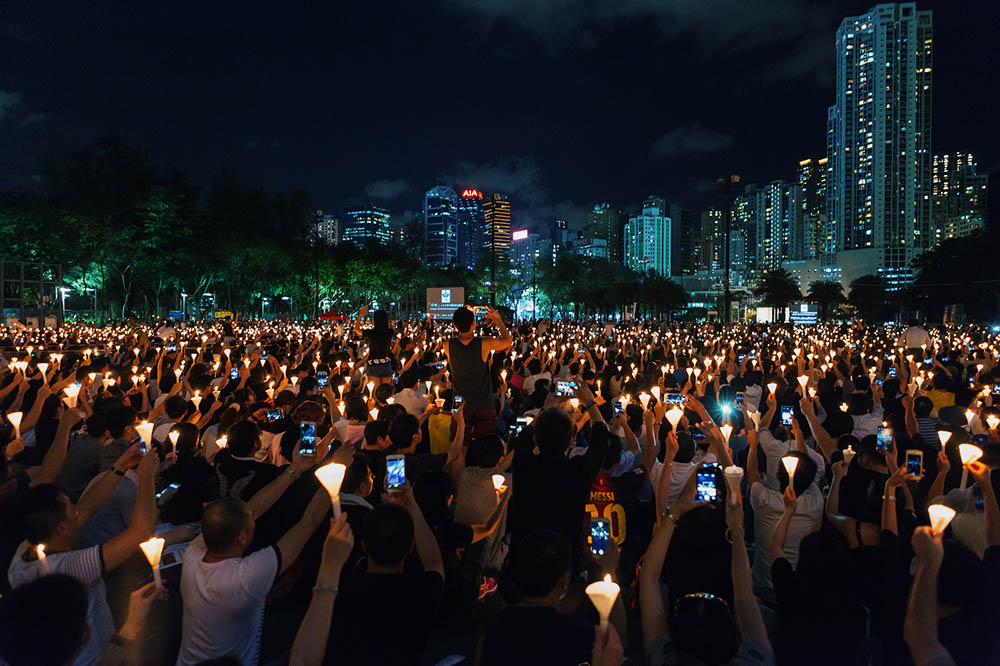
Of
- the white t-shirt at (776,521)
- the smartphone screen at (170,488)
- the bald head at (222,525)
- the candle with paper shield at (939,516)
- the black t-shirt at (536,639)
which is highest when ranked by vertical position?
the candle with paper shield at (939,516)

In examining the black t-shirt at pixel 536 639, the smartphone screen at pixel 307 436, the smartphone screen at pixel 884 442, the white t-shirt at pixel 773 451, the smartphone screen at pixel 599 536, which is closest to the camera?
the black t-shirt at pixel 536 639

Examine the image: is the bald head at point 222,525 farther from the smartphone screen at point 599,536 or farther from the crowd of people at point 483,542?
the smartphone screen at point 599,536

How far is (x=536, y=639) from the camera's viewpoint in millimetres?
2457

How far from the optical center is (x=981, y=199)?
7594 inches

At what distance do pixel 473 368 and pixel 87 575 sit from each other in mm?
4935

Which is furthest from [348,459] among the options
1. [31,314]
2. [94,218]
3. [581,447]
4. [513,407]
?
[94,218]

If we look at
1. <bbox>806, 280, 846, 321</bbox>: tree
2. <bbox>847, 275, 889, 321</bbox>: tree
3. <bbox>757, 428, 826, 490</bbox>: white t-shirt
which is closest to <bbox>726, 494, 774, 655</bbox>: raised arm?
<bbox>757, 428, 826, 490</bbox>: white t-shirt

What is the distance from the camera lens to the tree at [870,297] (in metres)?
88.7

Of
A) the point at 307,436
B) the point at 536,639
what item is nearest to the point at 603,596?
the point at 536,639

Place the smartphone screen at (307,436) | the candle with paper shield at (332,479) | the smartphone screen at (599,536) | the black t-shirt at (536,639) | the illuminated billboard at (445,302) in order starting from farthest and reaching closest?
1. the illuminated billboard at (445,302)
2. the smartphone screen at (307,436)
3. the smartphone screen at (599,536)
4. the candle with paper shield at (332,479)
5. the black t-shirt at (536,639)

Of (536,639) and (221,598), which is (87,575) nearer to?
(221,598)

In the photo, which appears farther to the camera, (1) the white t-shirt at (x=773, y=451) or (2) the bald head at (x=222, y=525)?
(1) the white t-shirt at (x=773, y=451)

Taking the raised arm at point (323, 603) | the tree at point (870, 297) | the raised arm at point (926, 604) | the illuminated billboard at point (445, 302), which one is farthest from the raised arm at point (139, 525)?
the tree at point (870, 297)

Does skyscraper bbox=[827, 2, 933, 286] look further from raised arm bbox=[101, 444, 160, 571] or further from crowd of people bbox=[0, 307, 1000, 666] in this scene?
raised arm bbox=[101, 444, 160, 571]
